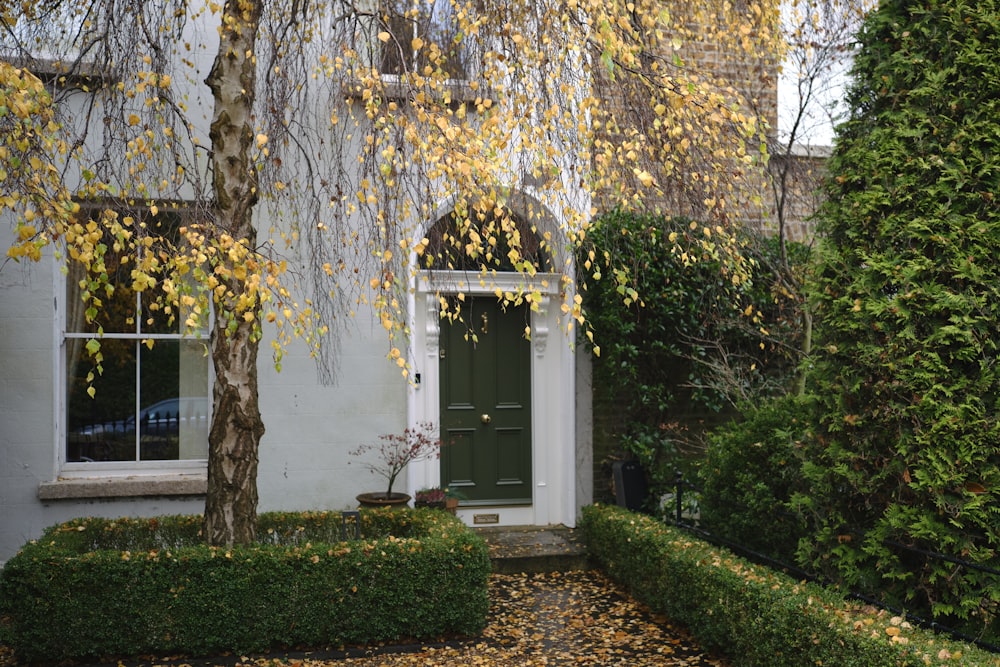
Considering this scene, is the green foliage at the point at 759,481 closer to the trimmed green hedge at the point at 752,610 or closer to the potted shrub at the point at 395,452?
the trimmed green hedge at the point at 752,610

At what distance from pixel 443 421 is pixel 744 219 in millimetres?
3885

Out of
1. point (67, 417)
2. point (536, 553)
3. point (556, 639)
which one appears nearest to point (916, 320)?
point (556, 639)

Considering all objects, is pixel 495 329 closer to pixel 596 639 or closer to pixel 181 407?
pixel 181 407

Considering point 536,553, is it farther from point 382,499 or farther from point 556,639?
Answer: point 556,639

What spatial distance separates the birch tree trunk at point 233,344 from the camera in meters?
6.04

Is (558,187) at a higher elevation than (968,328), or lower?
higher

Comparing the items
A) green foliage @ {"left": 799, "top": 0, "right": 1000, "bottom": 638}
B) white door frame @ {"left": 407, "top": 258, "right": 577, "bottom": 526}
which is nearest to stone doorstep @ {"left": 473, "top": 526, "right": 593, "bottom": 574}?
white door frame @ {"left": 407, "top": 258, "right": 577, "bottom": 526}

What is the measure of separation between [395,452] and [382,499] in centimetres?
57

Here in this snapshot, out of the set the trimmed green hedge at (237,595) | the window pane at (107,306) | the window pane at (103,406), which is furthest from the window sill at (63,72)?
the trimmed green hedge at (237,595)

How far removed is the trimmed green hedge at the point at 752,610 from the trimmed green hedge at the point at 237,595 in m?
1.37

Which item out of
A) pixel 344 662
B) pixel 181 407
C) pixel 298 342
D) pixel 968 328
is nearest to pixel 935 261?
pixel 968 328

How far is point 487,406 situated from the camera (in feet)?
30.5

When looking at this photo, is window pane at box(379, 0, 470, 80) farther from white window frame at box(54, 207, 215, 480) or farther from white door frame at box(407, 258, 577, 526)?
white window frame at box(54, 207, 215, 480)

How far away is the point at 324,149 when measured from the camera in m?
8.30
